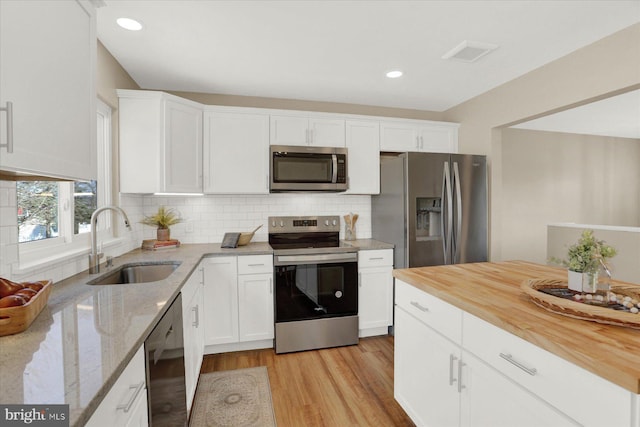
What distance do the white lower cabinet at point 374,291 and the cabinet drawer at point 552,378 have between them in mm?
1745

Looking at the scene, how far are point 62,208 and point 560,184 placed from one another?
6.53m

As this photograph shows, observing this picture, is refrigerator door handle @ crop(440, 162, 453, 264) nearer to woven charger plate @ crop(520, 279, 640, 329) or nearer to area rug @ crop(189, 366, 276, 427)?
woven charger plate @ crop(520, 279, 640, 329)

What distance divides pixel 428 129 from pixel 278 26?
83.9 inches

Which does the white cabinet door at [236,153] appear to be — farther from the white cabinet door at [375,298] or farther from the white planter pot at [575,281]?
the white planter pot at [575,281]

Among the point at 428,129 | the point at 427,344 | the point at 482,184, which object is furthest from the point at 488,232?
the point at 427,344

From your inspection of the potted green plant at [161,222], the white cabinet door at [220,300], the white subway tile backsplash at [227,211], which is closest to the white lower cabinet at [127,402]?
the white cabinet door at [220,300]

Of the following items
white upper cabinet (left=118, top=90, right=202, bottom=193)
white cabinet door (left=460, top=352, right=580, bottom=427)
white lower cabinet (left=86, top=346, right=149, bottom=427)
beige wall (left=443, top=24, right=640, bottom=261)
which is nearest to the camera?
white lower cabinet (left=86, top=346, right=149, bottom=427)

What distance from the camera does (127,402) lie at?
92 cm

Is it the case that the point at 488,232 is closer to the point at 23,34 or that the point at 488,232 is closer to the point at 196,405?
the point at 196,405

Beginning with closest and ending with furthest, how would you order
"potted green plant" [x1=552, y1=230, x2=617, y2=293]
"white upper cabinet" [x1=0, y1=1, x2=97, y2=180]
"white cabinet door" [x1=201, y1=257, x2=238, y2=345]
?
1. "white upper cabinet" [x1=0, y1=1, x2=97, y2=180]
2. "potted green plant" [x1=552, y1=230, x2=617, y2=293]
3. "white cabinet door" [x1=201, y1=257, x2=238, y2=345]

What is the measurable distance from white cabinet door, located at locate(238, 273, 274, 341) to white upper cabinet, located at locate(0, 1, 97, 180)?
5.43 feet

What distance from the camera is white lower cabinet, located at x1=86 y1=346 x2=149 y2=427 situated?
77cm

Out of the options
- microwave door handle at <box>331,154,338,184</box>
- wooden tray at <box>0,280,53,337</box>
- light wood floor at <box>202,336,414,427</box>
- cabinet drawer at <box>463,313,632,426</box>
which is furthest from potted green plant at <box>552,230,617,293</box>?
microwave door handle at <box>331,154,338,184</box>

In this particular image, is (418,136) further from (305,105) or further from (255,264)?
(255,264)
